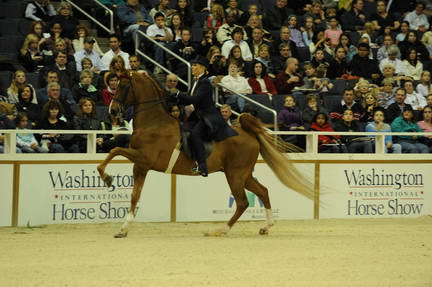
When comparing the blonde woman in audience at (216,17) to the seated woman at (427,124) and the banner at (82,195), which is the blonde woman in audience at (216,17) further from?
the banner at (82,195)

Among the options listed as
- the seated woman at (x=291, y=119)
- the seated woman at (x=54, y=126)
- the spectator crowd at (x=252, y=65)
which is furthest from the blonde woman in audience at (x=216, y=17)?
the seated woman at (x=54, y=126)

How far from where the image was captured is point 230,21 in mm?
20656

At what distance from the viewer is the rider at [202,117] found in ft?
45.1

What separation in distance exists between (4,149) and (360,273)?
658cm

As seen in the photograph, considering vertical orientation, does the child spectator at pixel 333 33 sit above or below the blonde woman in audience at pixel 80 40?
above

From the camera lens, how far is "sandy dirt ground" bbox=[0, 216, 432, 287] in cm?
980

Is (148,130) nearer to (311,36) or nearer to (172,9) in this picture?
(172,9)

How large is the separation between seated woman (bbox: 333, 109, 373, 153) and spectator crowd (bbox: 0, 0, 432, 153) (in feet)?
0.08

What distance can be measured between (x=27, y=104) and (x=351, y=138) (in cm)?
644

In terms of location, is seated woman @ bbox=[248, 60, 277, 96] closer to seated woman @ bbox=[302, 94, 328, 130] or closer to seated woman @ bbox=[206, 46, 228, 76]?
seated woman @ bbox=[206, 46, 228, 76]

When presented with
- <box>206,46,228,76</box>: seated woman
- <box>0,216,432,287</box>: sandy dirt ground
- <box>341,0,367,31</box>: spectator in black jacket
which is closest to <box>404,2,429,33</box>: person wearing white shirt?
<box>341,0,367,31</box>: spectator in black jacket

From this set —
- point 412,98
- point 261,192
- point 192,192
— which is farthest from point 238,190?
point 412,98

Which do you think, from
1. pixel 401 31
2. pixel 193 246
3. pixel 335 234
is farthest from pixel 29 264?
pixel 401 31

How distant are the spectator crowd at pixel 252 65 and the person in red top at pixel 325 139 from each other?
23 mm
